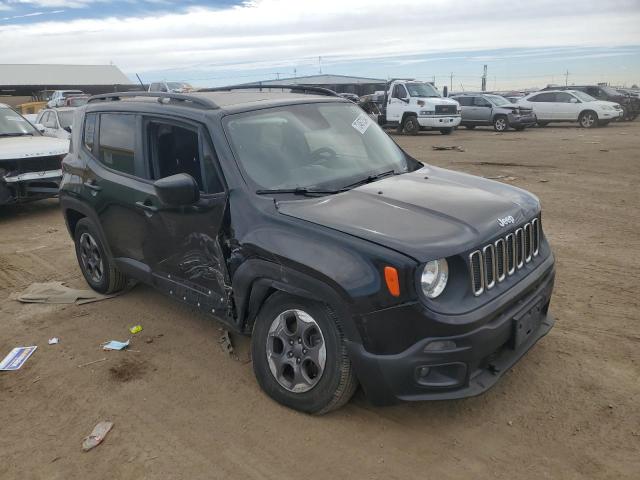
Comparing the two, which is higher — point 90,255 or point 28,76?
point 28,76

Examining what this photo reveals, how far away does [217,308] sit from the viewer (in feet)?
12.6

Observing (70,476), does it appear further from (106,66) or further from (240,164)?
(106,66)

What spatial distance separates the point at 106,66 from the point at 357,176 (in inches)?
2314

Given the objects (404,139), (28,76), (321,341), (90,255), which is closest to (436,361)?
(321,341)

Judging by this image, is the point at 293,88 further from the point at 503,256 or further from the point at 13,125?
the point at 13,125

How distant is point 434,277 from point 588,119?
76.9 ft

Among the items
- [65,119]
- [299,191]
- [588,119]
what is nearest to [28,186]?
[65,119]

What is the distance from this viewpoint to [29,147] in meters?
8.98

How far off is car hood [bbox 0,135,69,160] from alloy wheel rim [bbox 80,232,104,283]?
13.3ft

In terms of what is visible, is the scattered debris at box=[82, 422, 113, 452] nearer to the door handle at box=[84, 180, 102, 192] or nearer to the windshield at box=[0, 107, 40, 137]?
the door handle at box=[84, 180, 102, 192]

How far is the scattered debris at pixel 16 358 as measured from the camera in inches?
166

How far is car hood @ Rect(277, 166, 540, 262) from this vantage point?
293cm

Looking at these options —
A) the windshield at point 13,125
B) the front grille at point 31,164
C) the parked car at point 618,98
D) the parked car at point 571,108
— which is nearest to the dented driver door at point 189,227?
the front grille at point 31,164

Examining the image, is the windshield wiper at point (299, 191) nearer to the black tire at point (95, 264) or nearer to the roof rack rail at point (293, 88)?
the roof rack rail at point (293, 88)
